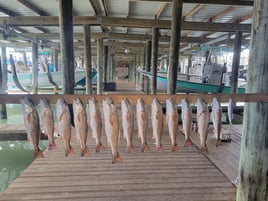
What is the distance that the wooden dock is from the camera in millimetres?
2936

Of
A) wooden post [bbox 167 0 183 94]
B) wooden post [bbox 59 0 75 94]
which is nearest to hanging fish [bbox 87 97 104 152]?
wooden post [bbox 59 0 75 94]

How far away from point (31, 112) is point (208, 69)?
10.4m

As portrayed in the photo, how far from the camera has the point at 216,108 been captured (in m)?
2.06

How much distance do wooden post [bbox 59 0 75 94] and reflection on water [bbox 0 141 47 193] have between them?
2.77m

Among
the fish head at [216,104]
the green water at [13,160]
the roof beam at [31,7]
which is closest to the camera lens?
the fish head at [216,104]

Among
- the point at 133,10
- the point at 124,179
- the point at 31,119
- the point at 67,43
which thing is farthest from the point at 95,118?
the point at 133,10

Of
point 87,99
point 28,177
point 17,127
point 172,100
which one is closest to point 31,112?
point 87,99

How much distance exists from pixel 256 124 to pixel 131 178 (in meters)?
1.93

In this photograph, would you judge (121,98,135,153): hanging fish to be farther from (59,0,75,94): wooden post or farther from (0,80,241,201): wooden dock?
(59,0,75,94): wooden post

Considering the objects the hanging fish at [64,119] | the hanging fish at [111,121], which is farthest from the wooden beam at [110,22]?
the hanging fish at [111,121]

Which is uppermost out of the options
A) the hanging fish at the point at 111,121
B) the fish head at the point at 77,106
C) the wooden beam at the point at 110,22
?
the wooden beam at the point at 110,22

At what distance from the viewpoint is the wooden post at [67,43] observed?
4.12m

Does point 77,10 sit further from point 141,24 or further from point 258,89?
point 258,89

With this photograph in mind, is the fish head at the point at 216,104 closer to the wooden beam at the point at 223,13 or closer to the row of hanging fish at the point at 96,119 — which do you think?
the row of hanging fish at the point at 96,119
